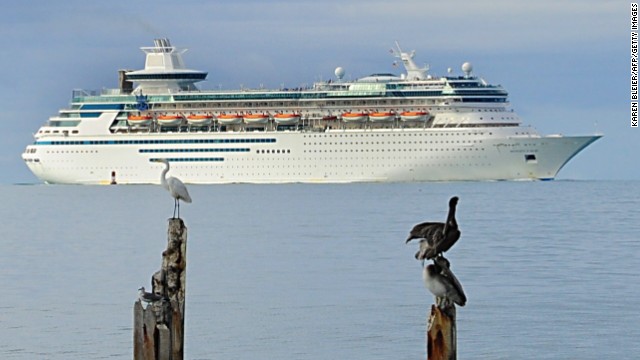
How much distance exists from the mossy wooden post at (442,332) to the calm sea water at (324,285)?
20.2ft

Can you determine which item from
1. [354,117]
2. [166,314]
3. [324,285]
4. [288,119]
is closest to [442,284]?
[166,314]

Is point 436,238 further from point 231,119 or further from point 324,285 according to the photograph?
point 231,119

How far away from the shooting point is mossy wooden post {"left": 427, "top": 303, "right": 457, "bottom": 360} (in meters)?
11.4

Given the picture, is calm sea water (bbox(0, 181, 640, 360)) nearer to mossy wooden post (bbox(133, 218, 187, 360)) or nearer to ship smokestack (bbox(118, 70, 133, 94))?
mossy wooden post (bbox(133, 218, 187, 360))

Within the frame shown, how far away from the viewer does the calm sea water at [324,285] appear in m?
18.4

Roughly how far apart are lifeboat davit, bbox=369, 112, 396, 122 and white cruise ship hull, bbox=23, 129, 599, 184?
986mm

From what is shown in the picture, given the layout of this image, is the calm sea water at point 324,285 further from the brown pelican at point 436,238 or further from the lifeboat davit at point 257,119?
the lifeboat davit at point 257,119

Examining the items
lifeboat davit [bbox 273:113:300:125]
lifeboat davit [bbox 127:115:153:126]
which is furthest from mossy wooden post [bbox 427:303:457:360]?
lifeboat davit [bbox 127:115:153:126]

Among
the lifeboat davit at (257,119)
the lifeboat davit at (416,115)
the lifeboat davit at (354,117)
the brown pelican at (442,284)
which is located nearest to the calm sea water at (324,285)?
the brown pelican at (442,284)

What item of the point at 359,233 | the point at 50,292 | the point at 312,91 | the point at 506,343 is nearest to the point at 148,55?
the point at 312,91

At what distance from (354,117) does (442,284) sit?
59.3 meters

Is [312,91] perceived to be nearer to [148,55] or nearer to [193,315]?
[148,55]

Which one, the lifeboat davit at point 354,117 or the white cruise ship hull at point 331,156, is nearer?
the white cruise ship hull at point 331,156

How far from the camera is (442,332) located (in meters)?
11.4
